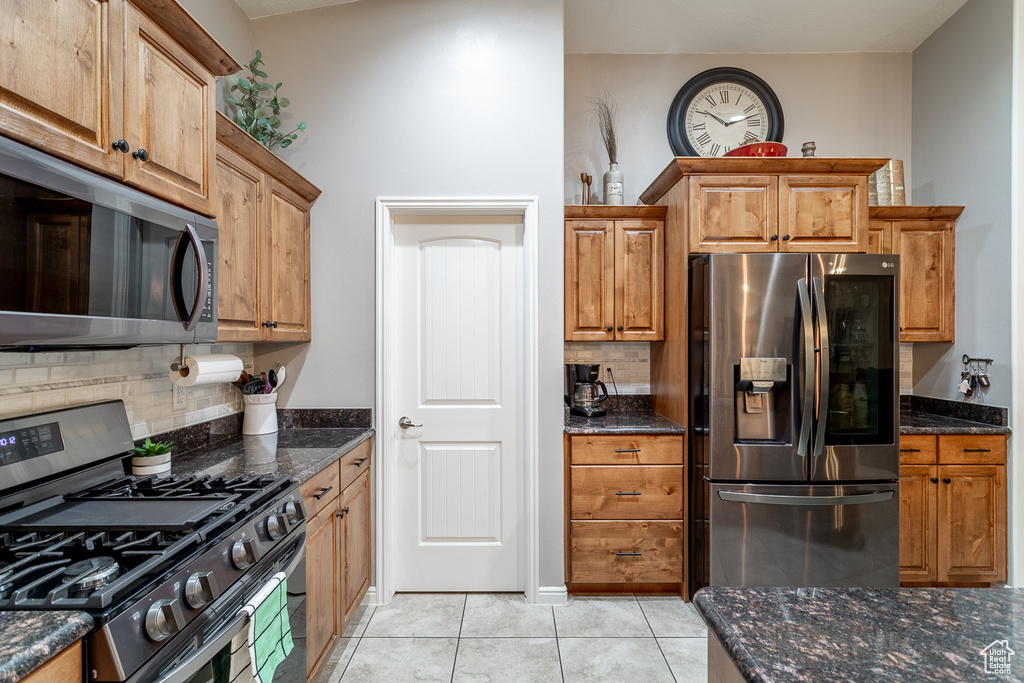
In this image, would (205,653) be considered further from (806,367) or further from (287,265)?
(806,367)

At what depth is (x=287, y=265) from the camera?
2441 mm

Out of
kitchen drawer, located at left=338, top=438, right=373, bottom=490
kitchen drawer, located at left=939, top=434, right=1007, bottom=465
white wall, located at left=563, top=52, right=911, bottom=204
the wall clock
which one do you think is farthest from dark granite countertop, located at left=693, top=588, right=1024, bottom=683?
the wall clock

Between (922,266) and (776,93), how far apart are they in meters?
1.42

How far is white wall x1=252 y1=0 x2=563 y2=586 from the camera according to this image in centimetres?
271

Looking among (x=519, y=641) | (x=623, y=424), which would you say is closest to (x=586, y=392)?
(x=623, y=424)

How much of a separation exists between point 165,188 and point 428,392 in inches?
65.1

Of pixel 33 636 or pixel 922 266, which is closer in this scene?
pixel 33 636

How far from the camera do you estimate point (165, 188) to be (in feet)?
4.77

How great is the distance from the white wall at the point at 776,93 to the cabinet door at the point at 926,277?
23.7 inches

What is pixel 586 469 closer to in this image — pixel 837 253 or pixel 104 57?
pixel 837 253

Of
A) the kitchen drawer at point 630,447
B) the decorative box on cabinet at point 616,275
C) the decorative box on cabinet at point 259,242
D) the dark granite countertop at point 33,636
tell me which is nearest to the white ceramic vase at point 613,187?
the decorative box on cabinet at point 616,275

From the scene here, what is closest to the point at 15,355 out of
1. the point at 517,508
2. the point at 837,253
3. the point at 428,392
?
the point at 428,392

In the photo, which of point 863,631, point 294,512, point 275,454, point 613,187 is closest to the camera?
point 863,631

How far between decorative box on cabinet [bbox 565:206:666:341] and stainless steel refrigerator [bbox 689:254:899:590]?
52 cm
